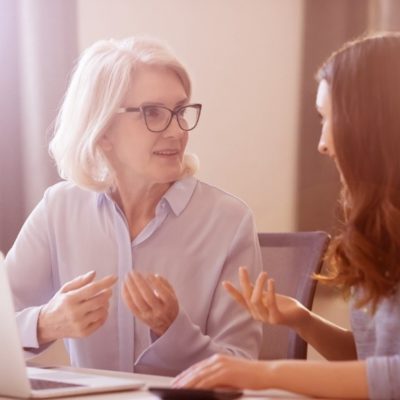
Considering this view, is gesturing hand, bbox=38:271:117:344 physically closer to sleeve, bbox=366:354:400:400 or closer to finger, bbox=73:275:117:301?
finger, bbox=73:275:117:301

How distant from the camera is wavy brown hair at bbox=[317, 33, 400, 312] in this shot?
1289 mm

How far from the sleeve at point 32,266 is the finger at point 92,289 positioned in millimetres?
402

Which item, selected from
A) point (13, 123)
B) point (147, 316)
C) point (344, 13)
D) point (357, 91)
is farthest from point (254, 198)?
point (357, 91)

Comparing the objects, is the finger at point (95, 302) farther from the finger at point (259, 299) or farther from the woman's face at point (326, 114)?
the woman's face at point (326, 114)

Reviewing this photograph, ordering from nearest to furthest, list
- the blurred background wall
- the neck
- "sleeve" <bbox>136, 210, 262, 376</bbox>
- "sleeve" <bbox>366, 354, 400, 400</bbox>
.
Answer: "sleeve" <bbox>366, 354, 400, 400</bbox>
"sleeve" <bbox>136, 210, 262, 376</bbox>
the neck
the blurred background wall

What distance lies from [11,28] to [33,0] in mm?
130

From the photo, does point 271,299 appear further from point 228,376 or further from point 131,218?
point 131,218

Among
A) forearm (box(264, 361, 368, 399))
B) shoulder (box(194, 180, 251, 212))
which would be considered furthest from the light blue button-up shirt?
forearm (box(264, 361, 368, 399))

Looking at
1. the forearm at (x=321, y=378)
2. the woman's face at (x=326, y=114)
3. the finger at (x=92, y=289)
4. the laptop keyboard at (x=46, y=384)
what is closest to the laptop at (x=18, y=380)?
the laptop keyboard at (x=46, y=384)

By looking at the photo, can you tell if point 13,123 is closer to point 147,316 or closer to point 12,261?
point 12,261

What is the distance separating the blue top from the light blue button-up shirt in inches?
16.0

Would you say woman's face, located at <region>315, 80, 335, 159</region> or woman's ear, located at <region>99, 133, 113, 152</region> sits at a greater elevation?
woman's face, located at <region>315, 80, 335, 159</region>

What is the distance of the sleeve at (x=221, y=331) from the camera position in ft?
5.51

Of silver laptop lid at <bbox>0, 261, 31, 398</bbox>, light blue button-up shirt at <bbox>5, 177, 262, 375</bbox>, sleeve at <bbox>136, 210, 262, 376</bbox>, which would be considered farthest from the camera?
light blue button-up shirt at <bbox>5, 177, 262, 375</bbox>
